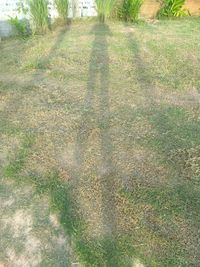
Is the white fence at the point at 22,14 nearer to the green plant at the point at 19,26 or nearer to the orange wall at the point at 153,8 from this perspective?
the green plant at the point at 19,26

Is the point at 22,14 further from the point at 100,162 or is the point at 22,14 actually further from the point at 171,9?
the point at 100,162

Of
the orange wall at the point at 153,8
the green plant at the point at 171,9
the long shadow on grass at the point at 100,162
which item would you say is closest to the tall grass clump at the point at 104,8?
the orange wall at the point at 153,8

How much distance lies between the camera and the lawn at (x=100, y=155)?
2.73m

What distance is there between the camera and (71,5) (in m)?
7.33

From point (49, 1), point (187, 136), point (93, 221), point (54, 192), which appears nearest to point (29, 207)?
point (54, 192)

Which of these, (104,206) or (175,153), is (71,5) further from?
(104,206)

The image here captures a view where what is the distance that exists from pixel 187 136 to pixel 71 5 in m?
4.49

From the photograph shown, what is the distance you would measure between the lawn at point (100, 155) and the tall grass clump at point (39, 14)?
935mm

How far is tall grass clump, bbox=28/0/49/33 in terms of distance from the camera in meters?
6.52

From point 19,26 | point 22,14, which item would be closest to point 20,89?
point 19,26

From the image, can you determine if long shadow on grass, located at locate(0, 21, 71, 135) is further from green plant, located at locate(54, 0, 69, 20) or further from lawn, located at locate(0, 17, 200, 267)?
green plant, located at locate(54, 0, 69, 20)

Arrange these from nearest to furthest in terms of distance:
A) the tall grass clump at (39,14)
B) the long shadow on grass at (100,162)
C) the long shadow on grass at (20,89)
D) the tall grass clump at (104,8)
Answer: the long shadow on grass at (100,162) < the long shadow on grass at (20,89) < the tall grass clump at (39,14) < the tall grass clump at (104,8)

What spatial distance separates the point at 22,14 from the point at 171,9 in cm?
276

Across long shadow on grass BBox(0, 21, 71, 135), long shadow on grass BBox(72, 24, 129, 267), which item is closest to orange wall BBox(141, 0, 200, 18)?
long shadow on grass BBox(0, 21, 71, 135)
